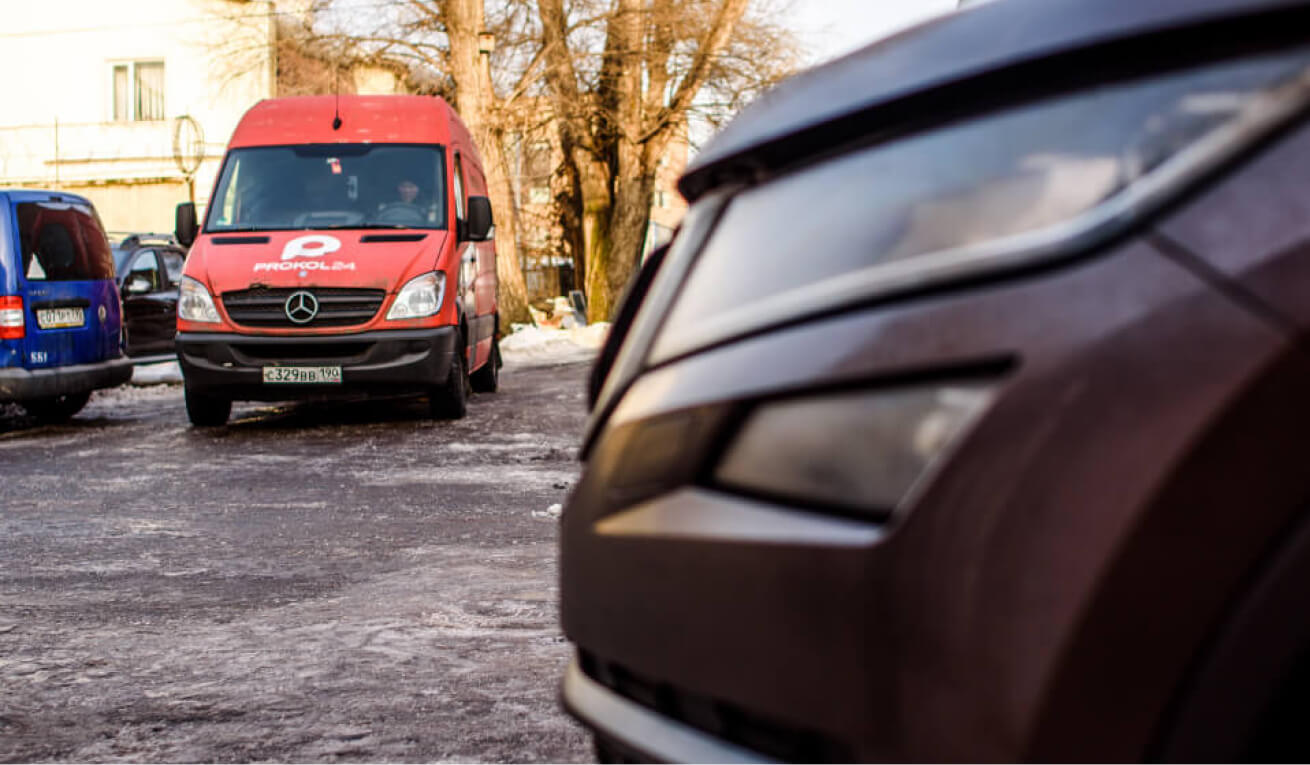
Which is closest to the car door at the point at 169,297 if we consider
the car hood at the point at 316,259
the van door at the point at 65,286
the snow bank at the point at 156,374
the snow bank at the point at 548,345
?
the snow bank at the point at 156,374

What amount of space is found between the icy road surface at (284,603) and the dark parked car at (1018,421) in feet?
6.15

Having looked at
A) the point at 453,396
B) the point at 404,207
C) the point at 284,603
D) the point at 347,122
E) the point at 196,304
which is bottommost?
the point at 453,396

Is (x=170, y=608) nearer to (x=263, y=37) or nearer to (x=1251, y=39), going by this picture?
(x=1251, y=39)

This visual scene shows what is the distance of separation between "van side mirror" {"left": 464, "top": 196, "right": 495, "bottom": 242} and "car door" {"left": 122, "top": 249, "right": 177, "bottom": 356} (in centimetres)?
548

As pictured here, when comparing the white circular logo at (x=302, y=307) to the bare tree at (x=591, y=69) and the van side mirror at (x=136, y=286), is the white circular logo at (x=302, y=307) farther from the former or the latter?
the bare tree at (x=591, y=69)

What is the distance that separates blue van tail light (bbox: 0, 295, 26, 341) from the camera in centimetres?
1113

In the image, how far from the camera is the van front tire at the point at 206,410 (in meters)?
11.5

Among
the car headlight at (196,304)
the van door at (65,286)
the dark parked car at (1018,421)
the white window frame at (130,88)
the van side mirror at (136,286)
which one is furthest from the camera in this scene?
the white window frame at (130,88)

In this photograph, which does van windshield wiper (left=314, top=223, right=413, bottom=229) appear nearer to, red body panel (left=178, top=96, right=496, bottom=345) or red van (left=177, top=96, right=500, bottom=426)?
red van (left=177, top=96, right=500, bottom=426)

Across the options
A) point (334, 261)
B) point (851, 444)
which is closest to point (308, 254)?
point (334, 261)

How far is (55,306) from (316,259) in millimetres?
2297

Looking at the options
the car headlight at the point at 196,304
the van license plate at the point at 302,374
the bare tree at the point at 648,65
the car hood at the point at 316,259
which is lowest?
the van license plate at the point at 302,374

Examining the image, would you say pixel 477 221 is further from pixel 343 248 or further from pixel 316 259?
pixel 316 259

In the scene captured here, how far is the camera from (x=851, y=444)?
1.47 metres
